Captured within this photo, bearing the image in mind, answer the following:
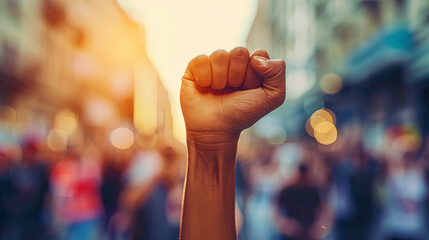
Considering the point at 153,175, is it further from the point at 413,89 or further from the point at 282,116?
the point at 282,116

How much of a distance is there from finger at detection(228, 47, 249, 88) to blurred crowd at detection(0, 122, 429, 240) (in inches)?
100

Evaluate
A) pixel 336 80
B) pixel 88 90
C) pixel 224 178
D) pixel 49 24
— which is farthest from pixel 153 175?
pixel 88 90

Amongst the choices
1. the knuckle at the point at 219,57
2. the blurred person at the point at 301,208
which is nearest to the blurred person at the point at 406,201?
the blurred person at the point at 301,208

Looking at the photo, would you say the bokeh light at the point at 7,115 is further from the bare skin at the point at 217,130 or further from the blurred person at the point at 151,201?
the bare skin at the point at 217,130

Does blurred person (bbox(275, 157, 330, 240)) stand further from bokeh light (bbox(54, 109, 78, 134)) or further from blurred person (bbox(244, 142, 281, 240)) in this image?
bokeh light (bbox(54, 109, 78, 134))

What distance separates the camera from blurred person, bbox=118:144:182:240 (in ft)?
14.4

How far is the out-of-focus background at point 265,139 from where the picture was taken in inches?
202

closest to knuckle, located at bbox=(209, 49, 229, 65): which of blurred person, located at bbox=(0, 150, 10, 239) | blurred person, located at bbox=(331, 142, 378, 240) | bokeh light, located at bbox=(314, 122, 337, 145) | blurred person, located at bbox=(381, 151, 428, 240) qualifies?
blurred person, located at bbox=(381, 151, 428, 240)

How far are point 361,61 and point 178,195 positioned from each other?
1690 cm

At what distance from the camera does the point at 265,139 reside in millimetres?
25516

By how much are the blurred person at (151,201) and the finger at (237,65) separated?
291 cm

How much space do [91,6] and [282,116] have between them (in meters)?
23.5

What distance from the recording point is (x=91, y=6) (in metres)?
39.8

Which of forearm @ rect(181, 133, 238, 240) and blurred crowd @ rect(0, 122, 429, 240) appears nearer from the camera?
A: forearm @ rect(181, 133, 238, 240)
